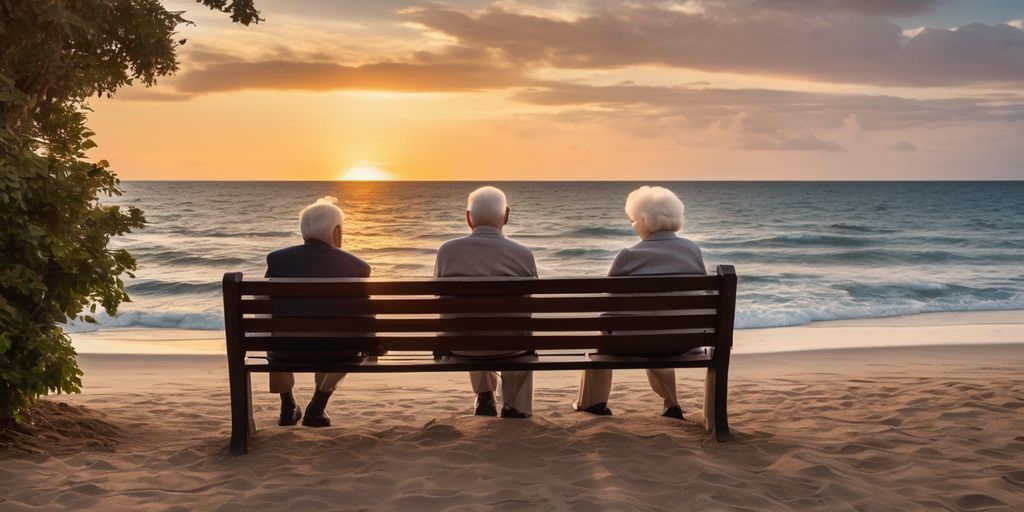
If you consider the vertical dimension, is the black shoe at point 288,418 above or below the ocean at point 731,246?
above

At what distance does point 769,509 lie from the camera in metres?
4.09

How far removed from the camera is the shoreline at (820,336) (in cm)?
1159

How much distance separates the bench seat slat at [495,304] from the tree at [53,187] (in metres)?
1.06

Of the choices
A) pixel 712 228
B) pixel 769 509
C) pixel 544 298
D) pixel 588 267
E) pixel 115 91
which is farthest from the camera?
pixel 712 228

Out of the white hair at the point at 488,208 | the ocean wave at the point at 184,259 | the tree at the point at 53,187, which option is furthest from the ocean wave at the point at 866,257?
the tree at the point at 53,187

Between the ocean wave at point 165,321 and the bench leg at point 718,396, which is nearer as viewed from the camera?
the bench leg at point 718,396

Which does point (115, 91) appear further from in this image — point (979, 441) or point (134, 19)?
point (979, 441)

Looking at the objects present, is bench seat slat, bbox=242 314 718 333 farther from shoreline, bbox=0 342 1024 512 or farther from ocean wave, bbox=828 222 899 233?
ocean wave, bbox=828 222 899 233

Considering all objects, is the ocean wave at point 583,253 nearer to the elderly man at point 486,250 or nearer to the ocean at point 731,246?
the ocean at point 731,246

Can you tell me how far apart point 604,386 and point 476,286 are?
144 centimetres

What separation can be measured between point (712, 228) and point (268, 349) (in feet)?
137

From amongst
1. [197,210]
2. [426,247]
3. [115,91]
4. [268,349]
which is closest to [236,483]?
[268,349]

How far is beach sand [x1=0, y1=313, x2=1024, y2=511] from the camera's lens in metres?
4.25

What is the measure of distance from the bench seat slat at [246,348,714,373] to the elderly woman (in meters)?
0.54
